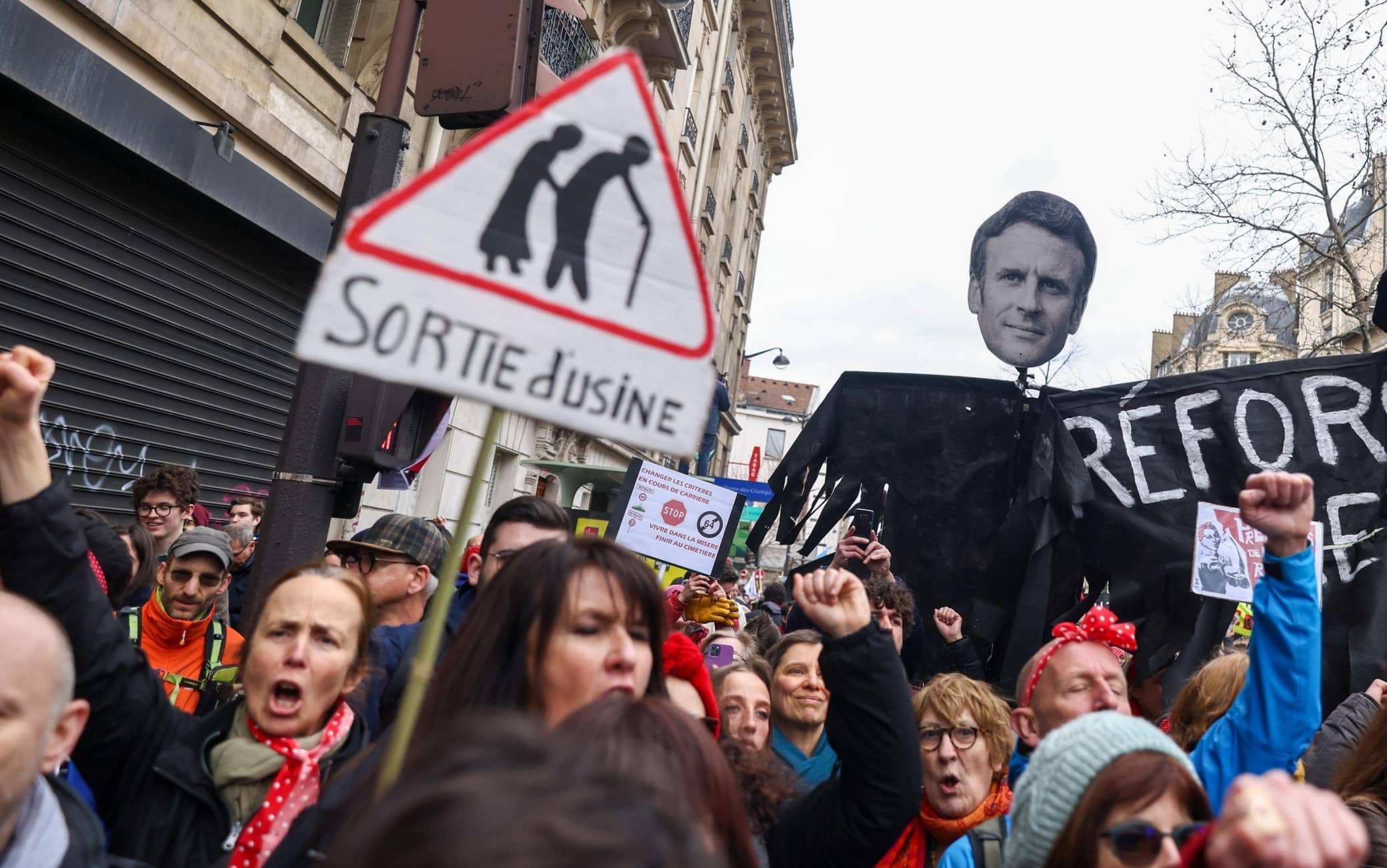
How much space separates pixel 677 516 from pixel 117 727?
443 cm

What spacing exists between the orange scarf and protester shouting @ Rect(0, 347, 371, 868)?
1.50 m

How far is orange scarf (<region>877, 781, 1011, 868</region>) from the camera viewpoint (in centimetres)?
274

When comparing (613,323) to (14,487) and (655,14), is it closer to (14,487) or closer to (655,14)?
(14,487)

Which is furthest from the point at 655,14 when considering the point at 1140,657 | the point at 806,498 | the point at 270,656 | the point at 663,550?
the point at 270,656

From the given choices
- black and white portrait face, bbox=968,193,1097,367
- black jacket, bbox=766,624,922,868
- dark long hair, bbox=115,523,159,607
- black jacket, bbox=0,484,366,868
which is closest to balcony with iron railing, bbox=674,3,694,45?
black and white portrait face, bbox=968,193,1097,367

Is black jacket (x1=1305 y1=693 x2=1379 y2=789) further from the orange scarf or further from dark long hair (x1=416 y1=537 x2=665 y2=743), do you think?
dark long hair (x1=416 y1=537 x2=665 y2=743)

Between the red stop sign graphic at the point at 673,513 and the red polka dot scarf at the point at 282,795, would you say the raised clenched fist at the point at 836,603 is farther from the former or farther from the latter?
the red stop sign graphic at the point at 673,513

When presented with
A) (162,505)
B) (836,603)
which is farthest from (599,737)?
(162,505)

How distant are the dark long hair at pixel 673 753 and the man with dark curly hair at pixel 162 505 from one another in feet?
14.6

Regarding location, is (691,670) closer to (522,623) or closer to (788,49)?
(522,623)

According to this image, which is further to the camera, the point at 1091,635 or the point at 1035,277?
the point at 1035,277

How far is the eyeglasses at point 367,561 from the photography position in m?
3.95

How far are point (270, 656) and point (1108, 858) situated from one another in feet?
5.91

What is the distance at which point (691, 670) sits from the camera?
2.71 metres
